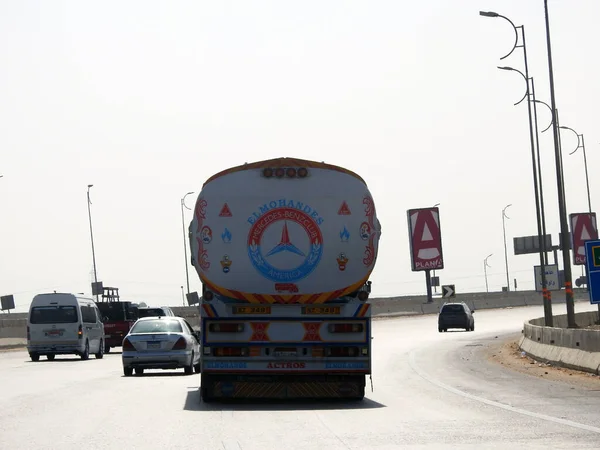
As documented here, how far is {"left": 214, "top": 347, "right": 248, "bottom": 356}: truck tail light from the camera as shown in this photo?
19250 mm

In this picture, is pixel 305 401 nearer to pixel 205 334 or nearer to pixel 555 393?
pixel 205 334

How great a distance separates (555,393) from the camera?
2000cm

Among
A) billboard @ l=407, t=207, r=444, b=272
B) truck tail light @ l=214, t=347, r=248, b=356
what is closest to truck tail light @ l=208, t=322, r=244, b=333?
truck tail light @ l=214, t=347, r=248, b=356

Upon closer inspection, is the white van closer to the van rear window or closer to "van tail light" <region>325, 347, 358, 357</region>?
the van rear window

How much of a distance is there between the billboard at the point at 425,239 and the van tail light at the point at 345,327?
268ft

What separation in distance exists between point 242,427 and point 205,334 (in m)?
4.03

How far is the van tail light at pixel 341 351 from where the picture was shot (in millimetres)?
19344

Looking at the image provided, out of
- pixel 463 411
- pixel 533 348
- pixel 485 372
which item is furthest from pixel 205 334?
pixel 533 348

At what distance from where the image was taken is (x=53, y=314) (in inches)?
1651

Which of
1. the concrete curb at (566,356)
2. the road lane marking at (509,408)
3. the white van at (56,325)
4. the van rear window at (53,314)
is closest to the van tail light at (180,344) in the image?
the road lane marking at (509,408)

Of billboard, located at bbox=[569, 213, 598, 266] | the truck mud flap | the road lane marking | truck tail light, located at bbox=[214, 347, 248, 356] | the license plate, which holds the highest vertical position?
billboard, located at bbox=[569, 213, 598, 266]

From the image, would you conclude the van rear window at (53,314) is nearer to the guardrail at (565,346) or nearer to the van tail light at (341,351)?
the guardrail at (565,346)

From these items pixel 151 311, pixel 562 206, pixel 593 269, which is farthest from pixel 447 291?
pixel 593 269

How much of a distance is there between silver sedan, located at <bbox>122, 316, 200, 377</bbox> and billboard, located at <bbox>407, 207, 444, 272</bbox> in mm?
71722
